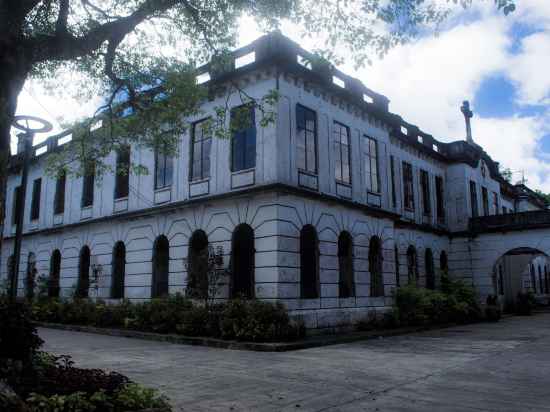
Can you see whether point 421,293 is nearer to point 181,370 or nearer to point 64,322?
point 181,370

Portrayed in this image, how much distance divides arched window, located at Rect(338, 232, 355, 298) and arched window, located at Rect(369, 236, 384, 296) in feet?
5.53

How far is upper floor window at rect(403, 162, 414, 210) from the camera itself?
24.7 meters

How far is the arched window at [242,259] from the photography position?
50.9ft

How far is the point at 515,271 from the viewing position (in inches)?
1275

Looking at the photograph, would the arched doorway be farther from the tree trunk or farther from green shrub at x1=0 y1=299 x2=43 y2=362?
the tree trunk

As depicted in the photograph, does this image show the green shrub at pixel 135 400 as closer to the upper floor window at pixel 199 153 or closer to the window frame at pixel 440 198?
the upper floor window at pixel 199 153

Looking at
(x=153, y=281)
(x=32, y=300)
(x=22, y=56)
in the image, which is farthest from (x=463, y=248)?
(x=22, y=56)

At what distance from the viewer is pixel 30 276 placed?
2445cm

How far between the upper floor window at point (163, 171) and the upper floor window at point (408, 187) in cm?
1205

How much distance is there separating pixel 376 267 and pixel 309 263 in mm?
4300

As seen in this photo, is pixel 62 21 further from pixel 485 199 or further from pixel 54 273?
pixel 485 199

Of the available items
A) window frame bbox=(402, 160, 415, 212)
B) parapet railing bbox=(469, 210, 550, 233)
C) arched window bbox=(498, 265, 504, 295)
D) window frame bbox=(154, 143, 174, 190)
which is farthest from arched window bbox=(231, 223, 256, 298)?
arched window bbox=(498, 265, 504, 295)

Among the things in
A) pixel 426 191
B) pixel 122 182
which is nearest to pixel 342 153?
pixel 122 182

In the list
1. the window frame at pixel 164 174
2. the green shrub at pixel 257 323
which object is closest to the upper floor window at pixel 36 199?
the window frame at pixel 164 174
